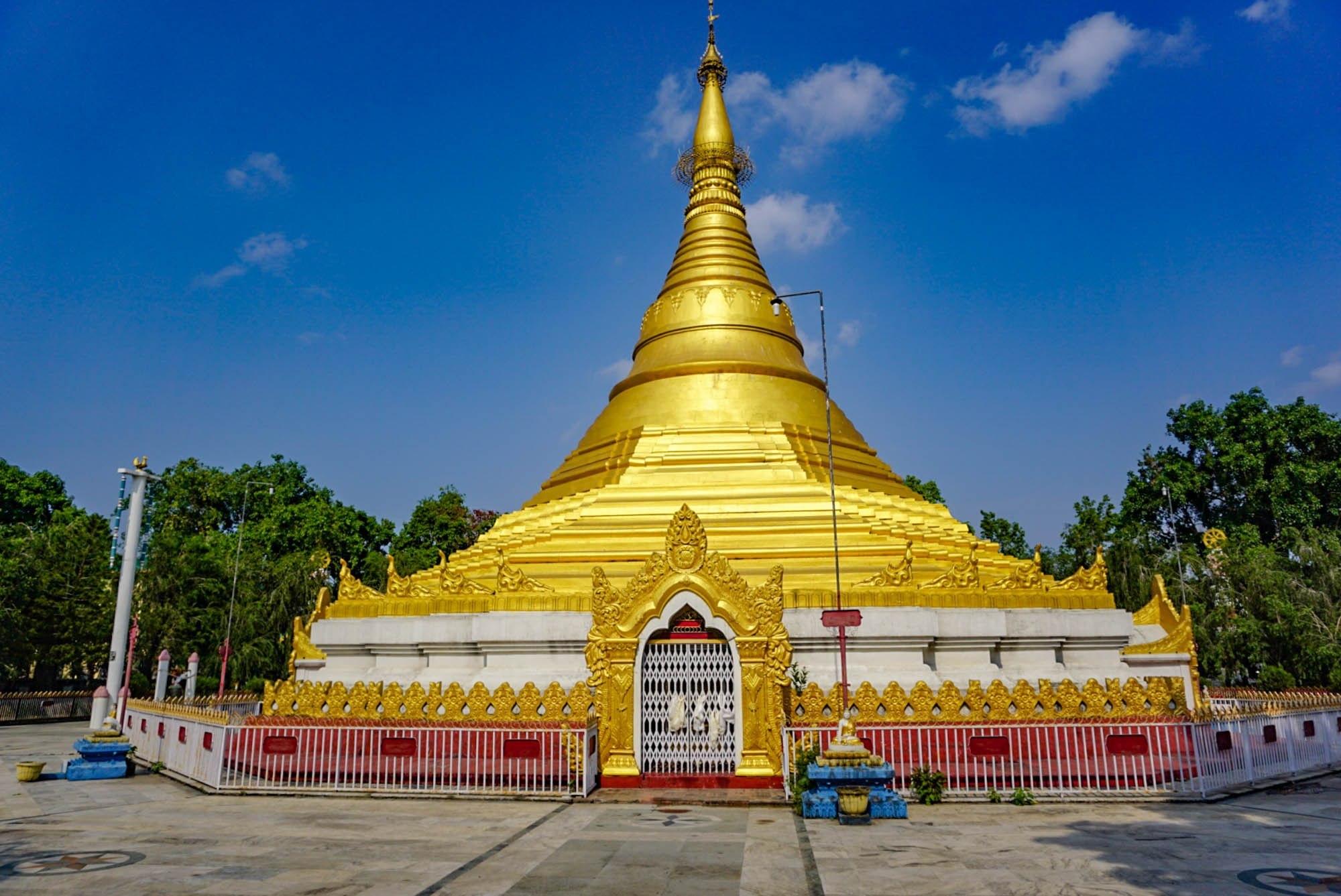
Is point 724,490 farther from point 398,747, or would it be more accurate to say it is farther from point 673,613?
point 398,747

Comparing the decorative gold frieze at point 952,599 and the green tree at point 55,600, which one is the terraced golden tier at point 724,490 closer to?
the decorative gold frieze at point 952,599

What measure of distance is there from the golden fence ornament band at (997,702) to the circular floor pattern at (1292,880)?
5.22 m

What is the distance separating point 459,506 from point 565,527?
29924 mm

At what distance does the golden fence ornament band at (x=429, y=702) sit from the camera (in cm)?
1332

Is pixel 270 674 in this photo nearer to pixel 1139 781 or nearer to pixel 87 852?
pixel 87 852

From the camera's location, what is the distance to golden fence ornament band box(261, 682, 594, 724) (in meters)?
13.3

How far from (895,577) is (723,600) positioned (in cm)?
369

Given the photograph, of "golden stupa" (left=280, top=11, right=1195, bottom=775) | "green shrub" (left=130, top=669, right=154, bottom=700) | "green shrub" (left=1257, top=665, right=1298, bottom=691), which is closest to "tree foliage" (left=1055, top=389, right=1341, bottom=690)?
"green shrub" (left=1257, top=665, right=1298, bottom=691)

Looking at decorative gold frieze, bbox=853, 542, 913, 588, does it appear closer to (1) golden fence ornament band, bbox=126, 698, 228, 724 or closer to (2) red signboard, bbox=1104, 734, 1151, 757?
(2) red signboard, bbox=1104, 734, 1151, 757

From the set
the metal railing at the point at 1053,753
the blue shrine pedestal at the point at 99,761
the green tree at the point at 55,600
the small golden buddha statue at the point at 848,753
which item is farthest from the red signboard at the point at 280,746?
the green tree at the point at 55,600

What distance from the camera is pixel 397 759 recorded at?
503 inches

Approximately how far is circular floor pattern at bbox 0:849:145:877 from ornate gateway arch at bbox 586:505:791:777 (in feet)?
20.8

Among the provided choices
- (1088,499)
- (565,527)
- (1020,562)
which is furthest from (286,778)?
(1088,499)

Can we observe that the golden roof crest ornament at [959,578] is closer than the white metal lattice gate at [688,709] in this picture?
No
